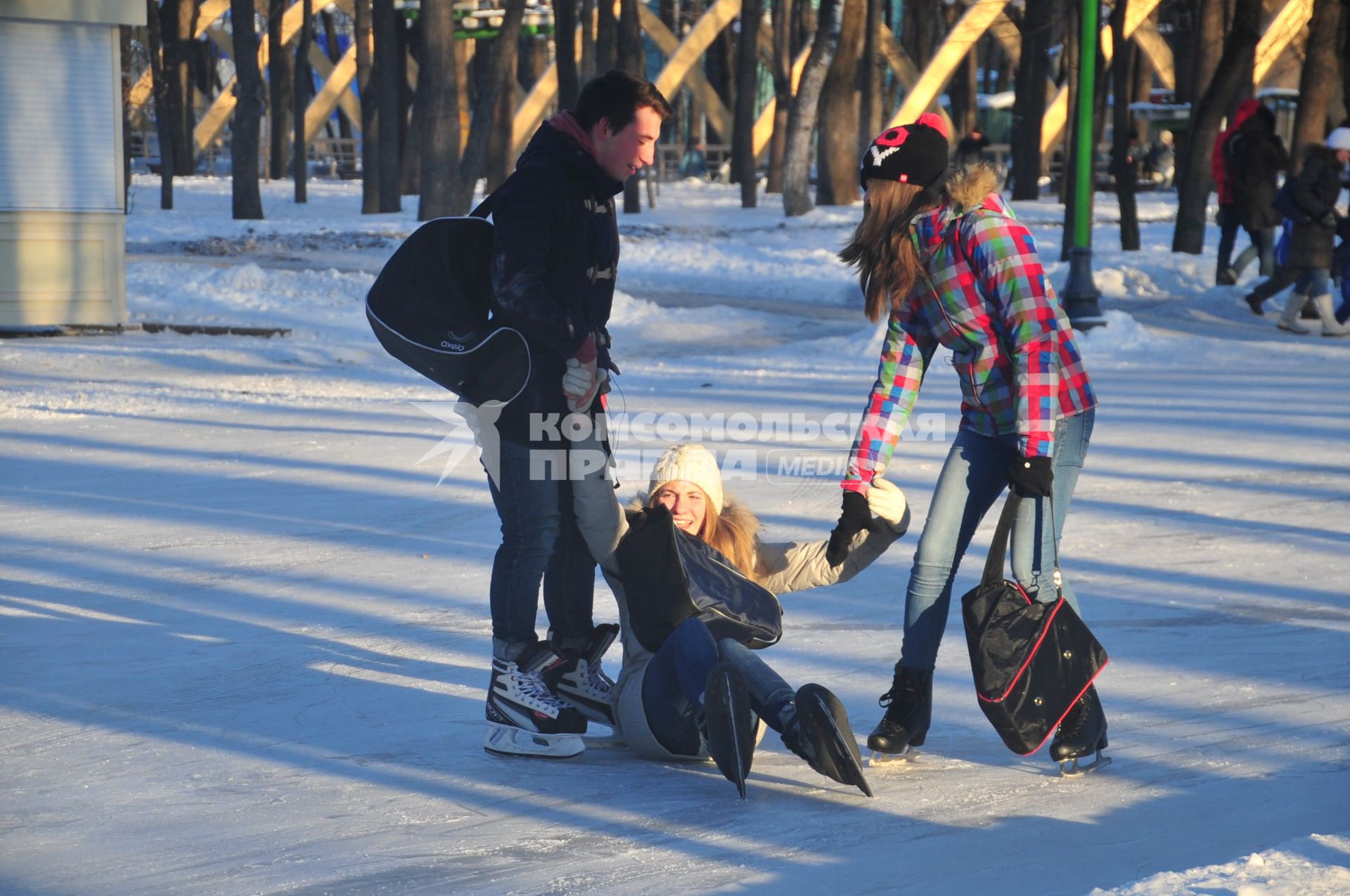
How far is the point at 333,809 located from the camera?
12.1ft

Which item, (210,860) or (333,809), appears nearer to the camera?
(210,860)

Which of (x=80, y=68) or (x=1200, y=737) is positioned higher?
(x=80, y=68)

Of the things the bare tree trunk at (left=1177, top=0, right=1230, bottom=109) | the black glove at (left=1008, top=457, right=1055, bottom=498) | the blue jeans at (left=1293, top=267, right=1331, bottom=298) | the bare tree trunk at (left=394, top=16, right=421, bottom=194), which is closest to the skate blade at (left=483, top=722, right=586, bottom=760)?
the black glove at (left=1008, top=457, right=1055, bottom=498)

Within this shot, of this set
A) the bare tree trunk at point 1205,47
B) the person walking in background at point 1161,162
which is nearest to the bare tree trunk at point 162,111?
the bare tree trunk at point 1205,47

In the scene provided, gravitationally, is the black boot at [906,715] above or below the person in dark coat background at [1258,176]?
below

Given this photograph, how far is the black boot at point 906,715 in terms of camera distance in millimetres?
3998

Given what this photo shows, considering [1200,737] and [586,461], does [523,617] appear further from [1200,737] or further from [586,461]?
[1200,737]

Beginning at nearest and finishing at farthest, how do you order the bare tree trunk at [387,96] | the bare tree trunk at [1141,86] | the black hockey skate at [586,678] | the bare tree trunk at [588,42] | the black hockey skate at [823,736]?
the black hockey skate at [823,736] < the black hockey skate at [586,678] < the bare tree trunk at [387,96] < the bare tree trunk at [588,42] < the bare tree trunk at [1141,86]

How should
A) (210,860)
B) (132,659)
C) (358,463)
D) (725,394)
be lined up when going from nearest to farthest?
(210,860), (132,659), (358,463), (725,394)

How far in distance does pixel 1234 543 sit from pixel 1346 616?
1.22m

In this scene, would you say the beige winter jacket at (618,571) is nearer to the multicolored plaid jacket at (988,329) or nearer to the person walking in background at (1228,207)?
the multicolored plaid jacket at (988,329)

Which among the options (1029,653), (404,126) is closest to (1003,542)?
(1029,653)

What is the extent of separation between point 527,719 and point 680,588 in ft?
1.87

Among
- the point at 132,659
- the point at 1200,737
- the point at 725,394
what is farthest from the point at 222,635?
the point at 725,394
